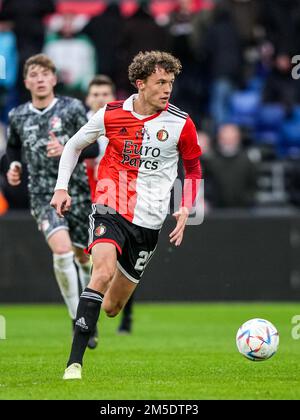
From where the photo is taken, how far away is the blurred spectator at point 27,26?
1988cm

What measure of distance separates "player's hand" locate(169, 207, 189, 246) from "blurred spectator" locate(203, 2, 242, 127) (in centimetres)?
1160

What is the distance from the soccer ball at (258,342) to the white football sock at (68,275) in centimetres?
298

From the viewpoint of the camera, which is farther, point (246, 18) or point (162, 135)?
point (246, 18)

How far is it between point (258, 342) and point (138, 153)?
1903 mm

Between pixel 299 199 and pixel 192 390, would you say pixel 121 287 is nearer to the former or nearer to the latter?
pixel 192 390

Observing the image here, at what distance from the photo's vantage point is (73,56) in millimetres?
20500

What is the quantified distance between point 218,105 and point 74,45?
9.55ft

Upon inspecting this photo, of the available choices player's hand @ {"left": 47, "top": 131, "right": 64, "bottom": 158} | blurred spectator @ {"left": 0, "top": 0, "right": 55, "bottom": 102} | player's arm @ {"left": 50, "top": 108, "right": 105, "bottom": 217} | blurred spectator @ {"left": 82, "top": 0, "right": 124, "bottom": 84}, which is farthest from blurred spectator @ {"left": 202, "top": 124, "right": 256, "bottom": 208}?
player's arm @ {"left": 50, "top": 108, "right": 105, "bottom": 217}

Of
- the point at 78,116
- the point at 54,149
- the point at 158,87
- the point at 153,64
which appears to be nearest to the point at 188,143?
A: the point at 158,87

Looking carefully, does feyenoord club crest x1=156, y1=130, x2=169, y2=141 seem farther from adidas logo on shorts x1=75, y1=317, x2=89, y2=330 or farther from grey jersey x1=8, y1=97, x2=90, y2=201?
grey jersey x1=8, y1=97, x2=90, y2=201

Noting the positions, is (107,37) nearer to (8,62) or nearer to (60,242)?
(8,62)

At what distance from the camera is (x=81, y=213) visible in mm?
12242

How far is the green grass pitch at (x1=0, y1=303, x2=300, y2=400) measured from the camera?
8.17 m
